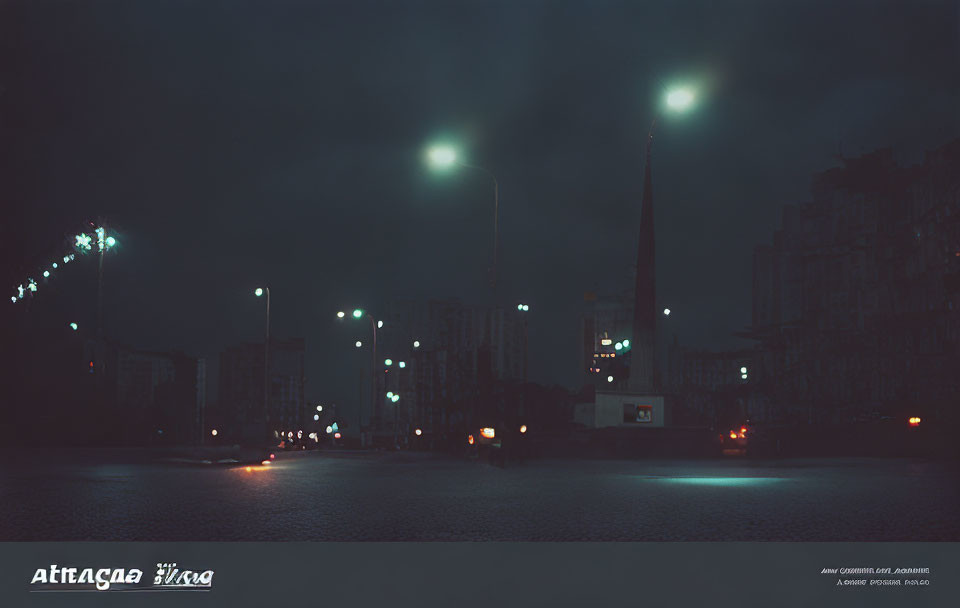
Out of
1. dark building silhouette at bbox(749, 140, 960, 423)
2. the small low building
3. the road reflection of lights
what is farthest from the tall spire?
the road reflection of lights

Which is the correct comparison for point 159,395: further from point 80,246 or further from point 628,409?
point 80,246

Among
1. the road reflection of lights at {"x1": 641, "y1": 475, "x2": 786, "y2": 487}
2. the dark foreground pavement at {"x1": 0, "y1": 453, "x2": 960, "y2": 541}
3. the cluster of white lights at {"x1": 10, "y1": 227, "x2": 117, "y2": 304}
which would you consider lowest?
the road reflection of lights at {"x1": 641, "y1": 475, "x2": 786, "y2": 487}

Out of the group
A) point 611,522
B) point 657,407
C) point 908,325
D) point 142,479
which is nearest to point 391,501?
point 611,522

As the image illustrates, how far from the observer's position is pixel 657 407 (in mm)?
42969

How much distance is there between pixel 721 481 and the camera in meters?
17.6

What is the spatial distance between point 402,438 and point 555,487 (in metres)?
38.3

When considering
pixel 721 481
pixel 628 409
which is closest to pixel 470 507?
pixel 721 481

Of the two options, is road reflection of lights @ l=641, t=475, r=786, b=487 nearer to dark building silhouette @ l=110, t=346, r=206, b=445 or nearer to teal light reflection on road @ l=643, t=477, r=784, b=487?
teal light reflection on road @ l=643, t=477, r=784, b=487

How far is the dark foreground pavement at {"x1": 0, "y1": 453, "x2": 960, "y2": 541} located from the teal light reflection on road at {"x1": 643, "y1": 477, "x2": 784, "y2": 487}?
37mm

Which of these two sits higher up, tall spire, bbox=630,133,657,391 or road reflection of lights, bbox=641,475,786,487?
tall spire, bbox=630,133,657,391

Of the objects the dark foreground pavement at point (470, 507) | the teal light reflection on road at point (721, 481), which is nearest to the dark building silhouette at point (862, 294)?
the teal light reflection on road at point (721, 481)

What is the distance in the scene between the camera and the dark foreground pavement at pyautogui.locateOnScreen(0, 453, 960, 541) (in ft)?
28.8

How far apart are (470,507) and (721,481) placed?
7.72 metres

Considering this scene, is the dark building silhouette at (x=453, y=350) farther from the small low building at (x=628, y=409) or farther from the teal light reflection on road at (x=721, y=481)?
the teal light reflection on road at (x=721, y=481)
